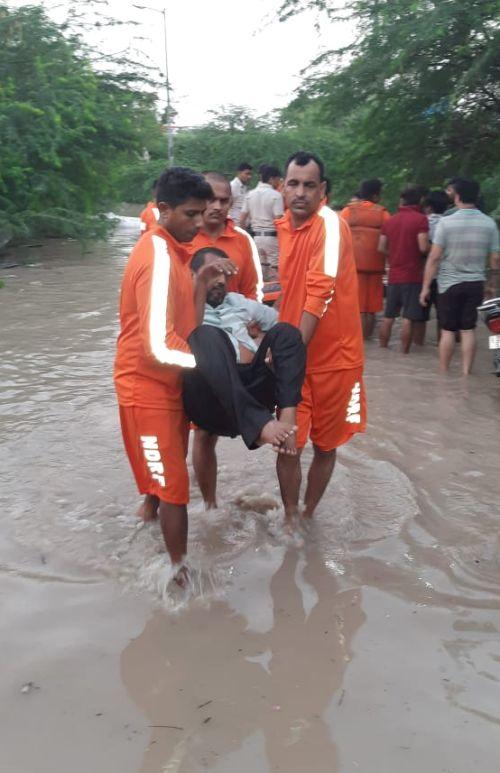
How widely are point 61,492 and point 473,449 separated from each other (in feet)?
9.14

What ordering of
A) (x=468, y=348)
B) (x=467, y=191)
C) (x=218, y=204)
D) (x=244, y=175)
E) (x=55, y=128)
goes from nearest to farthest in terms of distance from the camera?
(x=218, y=204), (x=467, y=191), (x=468, y=348), (x=244, y=175), (x=55, y=128)

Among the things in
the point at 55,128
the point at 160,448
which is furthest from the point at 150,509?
the point at 55,128

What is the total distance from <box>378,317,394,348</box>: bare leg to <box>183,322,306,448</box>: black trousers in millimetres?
5240

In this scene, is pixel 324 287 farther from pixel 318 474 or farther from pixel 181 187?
pixel 318 474

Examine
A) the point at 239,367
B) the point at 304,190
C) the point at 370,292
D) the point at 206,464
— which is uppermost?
the point at 304,190

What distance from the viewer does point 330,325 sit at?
4145 millimetres

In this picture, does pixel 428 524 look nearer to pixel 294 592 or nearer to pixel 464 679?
pixel 294 592

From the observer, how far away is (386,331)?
8969mm

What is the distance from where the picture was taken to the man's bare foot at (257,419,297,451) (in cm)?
344

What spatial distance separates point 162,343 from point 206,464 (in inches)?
52.7

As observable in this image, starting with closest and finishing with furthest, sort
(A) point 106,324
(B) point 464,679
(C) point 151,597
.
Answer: (B) point 464,679 < (C) point 151,597 < (A) point 106,324

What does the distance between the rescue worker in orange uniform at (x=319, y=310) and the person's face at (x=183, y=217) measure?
0.70 metres

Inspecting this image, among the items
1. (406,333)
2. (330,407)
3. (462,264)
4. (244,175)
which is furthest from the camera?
(244,175)

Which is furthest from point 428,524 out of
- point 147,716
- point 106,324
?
point 106,324
